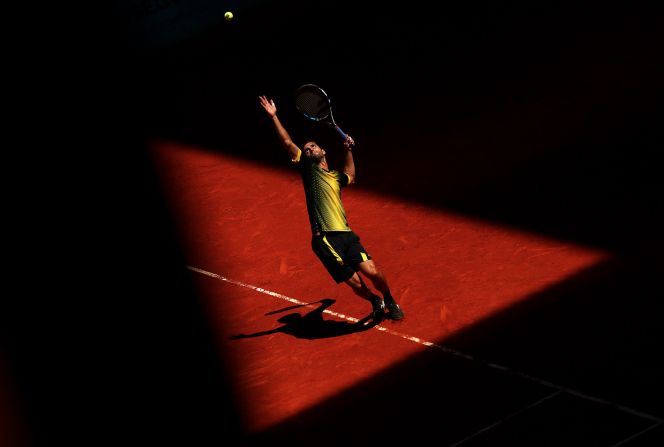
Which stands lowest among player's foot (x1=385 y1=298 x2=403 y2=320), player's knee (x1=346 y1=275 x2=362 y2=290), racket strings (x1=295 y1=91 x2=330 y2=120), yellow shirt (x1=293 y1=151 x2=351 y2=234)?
player's foot (x1=385 y1=298 x2=403 y2=320)

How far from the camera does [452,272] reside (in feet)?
34.2

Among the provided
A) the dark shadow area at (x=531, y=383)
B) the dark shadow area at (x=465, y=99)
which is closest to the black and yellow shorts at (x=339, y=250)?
the dark shadow area at (x=531, y=383)

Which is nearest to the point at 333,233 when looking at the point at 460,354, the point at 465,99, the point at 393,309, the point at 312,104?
the point at 393,309

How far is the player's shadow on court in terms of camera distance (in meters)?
9.84

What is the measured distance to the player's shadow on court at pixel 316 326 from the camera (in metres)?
9.84

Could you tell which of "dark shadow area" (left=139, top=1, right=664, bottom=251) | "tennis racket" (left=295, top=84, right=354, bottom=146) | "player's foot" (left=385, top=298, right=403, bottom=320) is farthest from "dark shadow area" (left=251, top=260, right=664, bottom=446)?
"tennis racket" (left=295, top=84, right=354, bottom=146)

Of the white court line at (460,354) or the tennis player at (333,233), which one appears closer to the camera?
the white court line at (460,354)

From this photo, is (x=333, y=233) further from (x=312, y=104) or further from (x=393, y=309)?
(x=312, y=104)

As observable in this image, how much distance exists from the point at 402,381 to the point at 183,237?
19.0 ft

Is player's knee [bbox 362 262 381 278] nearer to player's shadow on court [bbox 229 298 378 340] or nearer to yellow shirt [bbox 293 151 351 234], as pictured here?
yellow shirt [bbox 293 151 351 234]

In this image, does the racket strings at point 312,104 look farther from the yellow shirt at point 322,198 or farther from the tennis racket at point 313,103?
the yellow shirt at point 322,198

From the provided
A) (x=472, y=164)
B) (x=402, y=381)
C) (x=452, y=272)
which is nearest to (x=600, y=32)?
(x=472, y=164)

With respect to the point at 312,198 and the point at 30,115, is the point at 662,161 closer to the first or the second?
the point at 312,198

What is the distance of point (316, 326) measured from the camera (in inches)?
397
